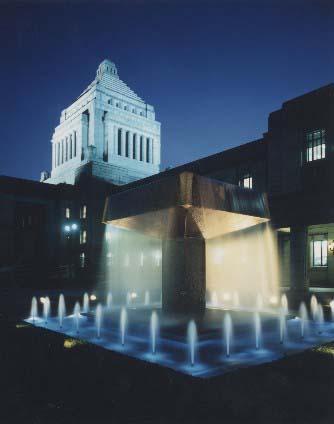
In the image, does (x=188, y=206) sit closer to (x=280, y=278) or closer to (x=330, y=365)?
(x=330, y=365)

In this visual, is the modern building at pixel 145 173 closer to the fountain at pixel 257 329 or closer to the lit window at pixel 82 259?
the lit window at pixel 82 259

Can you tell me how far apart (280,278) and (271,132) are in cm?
1203

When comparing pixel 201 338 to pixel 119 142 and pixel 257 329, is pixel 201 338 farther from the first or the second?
pixel 119 142

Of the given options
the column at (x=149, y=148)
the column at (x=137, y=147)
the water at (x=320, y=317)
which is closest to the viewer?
the water at (x=320, y=317)

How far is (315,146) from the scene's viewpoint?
1024 inches

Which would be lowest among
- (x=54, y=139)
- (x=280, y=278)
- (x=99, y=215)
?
(x=280, y=278)

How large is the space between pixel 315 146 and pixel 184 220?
19984mm

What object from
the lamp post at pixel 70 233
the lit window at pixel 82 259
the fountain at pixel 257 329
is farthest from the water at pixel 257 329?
the lamp post at pixel 70 233

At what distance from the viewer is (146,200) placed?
9.06 meters

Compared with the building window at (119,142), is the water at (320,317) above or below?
below

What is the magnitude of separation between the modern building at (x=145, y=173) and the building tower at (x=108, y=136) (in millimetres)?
185

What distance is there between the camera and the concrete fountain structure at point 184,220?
8.84m

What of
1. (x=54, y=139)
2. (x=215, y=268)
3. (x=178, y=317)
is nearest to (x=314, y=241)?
(x=215, y=268)

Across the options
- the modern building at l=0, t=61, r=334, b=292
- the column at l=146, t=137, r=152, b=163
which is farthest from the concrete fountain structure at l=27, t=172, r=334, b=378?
the column at l=146, t=137, r=152, b=163
